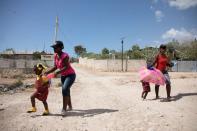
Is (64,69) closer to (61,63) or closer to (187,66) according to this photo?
(61,63)

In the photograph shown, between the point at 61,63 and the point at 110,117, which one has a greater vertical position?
the point at 61,63

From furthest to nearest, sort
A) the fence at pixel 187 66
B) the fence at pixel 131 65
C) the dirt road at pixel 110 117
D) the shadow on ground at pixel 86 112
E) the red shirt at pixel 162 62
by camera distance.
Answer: the fence at pixel 187 66 → the fence at pixel 131 65 → the red shirt at pixel 162 62 → the shadow on ground at pixel 86 112 → the dirt road at pixel 110 117

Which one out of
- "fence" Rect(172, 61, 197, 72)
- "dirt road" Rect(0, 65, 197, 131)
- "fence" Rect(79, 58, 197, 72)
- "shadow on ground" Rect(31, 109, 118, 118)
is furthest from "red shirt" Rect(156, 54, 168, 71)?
"fence" Rect(172, 61, 197, 72)

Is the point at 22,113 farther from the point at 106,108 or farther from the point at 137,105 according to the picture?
the point at 137,105

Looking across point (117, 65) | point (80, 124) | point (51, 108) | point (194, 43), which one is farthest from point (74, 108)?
point (194, 43)

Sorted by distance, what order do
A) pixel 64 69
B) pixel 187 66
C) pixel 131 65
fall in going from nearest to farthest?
pixel 64 69 < pixel 131 65 < pixel 187 66

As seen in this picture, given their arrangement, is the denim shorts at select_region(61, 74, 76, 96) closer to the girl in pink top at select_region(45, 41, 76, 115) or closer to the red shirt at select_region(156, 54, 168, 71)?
the girl in pink top at select_region(45, 41, 76, 115)

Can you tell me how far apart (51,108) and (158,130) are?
3.94 metres

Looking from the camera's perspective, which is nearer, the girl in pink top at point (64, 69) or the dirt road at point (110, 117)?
the dirt road at point (110, 117)

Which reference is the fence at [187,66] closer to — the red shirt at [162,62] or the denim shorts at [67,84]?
the red shirt at [162,62]

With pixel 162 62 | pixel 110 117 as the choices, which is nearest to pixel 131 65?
pixel 162 62

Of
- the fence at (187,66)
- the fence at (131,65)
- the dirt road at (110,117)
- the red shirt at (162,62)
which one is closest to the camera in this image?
the dirt road at (110,117)

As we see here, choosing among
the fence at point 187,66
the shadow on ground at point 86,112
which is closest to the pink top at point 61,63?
the shadow on ground at point 86,112

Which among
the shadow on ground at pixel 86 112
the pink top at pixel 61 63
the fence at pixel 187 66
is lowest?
the shadow on ground at pixel 86 112
